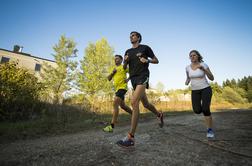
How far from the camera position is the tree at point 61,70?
2148 centimetres

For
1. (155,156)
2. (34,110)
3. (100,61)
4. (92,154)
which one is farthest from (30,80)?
(100,61)

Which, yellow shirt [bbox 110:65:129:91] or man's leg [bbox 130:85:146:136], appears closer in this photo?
man's leg [bbox 130:85:146:136]

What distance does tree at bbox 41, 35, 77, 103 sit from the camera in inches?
846

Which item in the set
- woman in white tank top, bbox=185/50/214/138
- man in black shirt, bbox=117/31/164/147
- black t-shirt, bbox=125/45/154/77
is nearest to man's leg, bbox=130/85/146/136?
man in black shirt, bbox=117/31/164/147

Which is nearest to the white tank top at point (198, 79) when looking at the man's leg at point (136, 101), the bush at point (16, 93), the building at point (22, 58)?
the man's leg at point (136, 101)

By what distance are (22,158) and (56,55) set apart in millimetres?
23299

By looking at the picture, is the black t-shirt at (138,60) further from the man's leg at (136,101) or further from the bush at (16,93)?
the bush at (16,93)

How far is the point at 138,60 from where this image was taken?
3256mm

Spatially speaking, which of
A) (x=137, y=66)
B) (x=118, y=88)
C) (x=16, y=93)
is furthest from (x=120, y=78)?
(x=16, y=93)

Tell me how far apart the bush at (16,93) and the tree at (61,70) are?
12805 mm

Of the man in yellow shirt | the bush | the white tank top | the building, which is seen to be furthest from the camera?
the building

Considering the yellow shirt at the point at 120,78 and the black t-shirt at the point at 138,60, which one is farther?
the yellow shirt at the point at 120,78

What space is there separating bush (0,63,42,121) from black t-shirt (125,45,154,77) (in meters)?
6.46

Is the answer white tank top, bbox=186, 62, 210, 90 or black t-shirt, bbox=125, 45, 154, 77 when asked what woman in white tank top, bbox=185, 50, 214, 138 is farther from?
black t-shirt, bbox=125, 45, 154, 77
